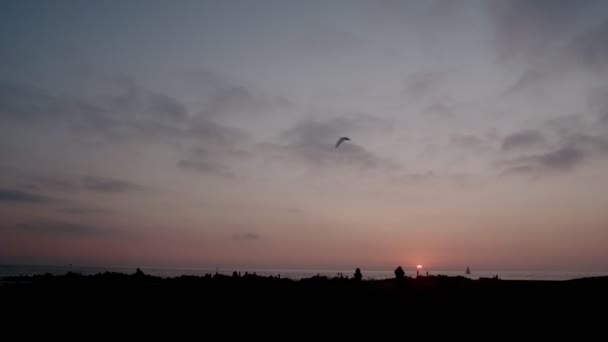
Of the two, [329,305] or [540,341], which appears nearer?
[540,341]

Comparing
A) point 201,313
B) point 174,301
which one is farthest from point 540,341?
point 174,301

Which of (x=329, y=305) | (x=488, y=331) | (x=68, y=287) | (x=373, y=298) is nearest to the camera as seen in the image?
(x=488, y=331)

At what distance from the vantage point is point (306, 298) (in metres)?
30.6

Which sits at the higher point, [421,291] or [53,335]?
[421,291]

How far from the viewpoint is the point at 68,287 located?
3700cm

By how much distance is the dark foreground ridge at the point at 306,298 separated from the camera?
1073 inches

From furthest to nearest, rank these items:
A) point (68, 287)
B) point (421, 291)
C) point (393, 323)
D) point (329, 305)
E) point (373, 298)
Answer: point (68, 287), point (421, 291), point (373, 298), point (329, 305), point (393, 323)

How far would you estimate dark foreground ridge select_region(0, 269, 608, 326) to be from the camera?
27250 mm

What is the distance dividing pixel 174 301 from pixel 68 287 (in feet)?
43.5

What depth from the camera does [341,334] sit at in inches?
937

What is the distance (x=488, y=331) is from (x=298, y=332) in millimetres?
9878

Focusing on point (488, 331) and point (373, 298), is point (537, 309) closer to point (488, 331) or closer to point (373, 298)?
point (488, 331)

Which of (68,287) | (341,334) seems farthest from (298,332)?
Result: (68,287)

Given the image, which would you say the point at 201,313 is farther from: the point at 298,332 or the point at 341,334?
the point at 341,334
